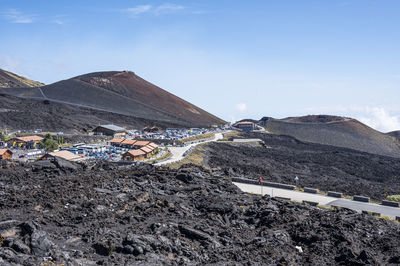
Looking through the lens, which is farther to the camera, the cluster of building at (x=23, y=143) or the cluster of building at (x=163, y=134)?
the cluster of building at (x=163, y=134)

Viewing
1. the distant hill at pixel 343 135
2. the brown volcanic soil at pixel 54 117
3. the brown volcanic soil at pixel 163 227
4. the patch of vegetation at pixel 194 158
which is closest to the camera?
the brown volcanic soil at pixel 163 227

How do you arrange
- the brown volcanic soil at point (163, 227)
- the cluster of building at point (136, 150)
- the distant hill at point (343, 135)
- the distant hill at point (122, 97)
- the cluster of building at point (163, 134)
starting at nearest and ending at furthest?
the brown volcanic soil at point (163, 227)
the cluster of building at point (136, 150)
the cluster of building at point (163, 134)
the distant hill at point (343, 135)
the distant hill at point (122, 97)

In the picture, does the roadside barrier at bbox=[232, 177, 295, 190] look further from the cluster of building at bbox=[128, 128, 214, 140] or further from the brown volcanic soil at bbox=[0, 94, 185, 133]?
the brown volcanic soil at bbox=[0, 94, 185, 133]

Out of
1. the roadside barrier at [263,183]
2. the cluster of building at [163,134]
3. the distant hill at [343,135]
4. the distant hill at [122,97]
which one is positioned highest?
the distant hill at [122,97]

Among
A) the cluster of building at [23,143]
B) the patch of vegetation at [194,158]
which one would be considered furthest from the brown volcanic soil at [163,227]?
the cluster of building at [23,143]

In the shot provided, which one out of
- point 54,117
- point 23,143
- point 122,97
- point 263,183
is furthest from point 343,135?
point 23,143

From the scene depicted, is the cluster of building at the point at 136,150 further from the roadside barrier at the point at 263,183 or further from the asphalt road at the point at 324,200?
the asphalt road at the point at 324,200

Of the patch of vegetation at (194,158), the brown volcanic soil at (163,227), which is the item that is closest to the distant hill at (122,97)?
the patch of vegetation at (194,158)

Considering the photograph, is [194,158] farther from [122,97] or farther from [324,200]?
[122,97]

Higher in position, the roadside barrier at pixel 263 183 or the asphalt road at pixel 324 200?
the roadside barrier at pixel 263 183

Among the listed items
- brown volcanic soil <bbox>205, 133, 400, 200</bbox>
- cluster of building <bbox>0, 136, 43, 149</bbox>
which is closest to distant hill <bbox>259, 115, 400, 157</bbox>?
brown volcanic soil <bbox>205, 133, 400, 200</bbox>
